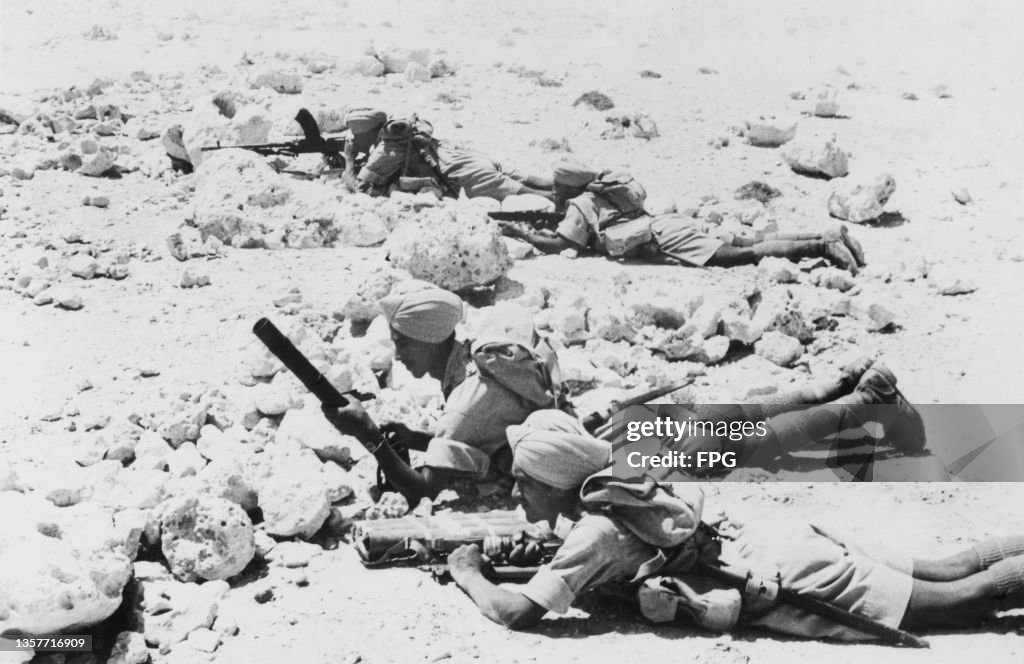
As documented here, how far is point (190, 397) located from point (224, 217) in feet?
7.86

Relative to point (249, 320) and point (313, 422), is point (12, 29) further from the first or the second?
point (313, 422)

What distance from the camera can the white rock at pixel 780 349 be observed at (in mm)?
6566

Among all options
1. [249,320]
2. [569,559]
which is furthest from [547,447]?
[249,320]

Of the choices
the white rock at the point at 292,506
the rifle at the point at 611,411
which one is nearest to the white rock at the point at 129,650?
the white rock at the point at 292,506

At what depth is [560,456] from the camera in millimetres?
4543

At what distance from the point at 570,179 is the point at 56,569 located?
196 inches

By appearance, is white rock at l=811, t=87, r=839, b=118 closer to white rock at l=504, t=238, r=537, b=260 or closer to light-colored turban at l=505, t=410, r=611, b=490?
white rock at l=504, t=238, r=537, b=260

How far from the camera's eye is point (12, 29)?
14.0 meters

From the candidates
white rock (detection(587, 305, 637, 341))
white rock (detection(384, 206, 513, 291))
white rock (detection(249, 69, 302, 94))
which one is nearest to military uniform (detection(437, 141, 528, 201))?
white rock (detection(384, 206, 513, 291))

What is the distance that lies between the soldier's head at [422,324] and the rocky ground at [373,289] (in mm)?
385

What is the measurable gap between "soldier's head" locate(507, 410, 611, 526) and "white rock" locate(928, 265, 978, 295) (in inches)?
148

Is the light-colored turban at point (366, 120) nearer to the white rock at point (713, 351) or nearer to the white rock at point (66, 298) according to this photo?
the white rock at point (66, 298)

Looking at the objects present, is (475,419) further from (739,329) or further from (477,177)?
(477,177)

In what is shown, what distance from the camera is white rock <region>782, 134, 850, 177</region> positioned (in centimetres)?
948
